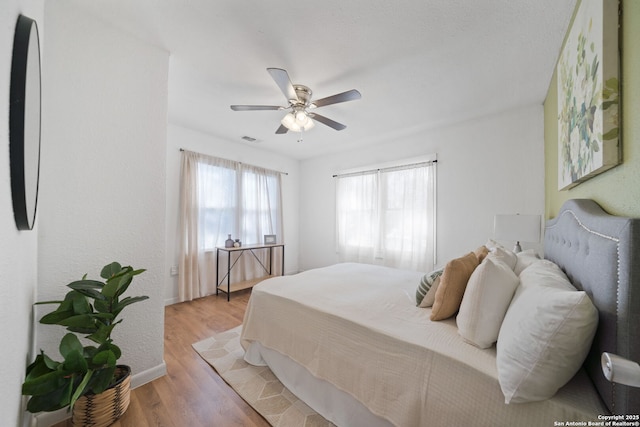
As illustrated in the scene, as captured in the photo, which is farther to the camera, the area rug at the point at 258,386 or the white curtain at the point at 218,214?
the white curtain at the point at 218,214

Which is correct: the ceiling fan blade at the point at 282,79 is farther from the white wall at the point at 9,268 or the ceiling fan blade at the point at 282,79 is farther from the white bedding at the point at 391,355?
the white bedding at the point at 391,355

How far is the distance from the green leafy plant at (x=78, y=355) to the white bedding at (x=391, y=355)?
94 centimetres

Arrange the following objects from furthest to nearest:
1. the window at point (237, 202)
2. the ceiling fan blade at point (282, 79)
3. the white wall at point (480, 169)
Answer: the window at point (237, 202) → the white wall at point (480, 169) → the ceiling fan blade at point (282, 79)

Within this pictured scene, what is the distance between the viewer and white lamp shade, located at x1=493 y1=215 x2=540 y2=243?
2.27 m

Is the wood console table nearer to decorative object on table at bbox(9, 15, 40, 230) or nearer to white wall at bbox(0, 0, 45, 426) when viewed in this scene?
white wall at bbox(0, 0, 45, 426)

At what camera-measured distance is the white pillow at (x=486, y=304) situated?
3.68 feet

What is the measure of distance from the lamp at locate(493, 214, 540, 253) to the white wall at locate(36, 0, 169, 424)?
123 inches

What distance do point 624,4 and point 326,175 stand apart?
13.3 feet

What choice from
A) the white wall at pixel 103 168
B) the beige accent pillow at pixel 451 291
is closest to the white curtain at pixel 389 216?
the beige accent pillow at pixel 451 291

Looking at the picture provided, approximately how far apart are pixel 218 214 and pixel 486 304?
12.1 feet

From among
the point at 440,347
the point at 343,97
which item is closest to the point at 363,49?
the point at 343,97

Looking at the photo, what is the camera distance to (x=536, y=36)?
1.72 meters

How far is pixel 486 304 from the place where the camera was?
115 centimetres

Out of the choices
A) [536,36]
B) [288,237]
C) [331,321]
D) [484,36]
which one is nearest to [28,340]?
[331,321]
